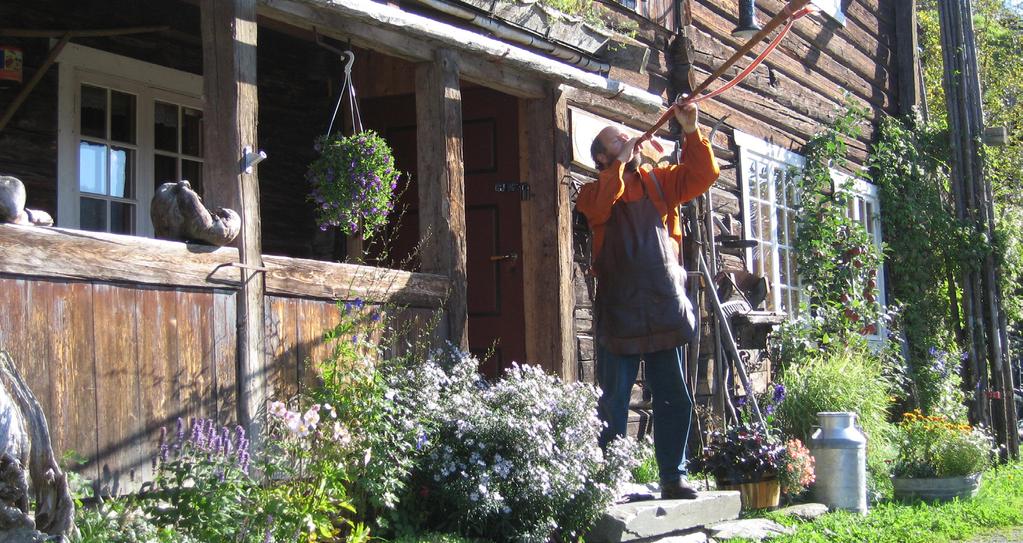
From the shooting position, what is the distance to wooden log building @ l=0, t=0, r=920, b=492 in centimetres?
412

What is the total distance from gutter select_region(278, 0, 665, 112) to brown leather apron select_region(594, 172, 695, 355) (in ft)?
3.72

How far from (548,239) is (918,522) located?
2.82 metres

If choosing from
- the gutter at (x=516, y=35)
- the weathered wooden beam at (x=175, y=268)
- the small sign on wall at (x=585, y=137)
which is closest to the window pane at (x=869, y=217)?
the small sign on wall at (x=585, y=137)

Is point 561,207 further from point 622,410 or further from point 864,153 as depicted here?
point 864,153

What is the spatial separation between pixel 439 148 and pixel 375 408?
5.46 feet

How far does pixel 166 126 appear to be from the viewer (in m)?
6.77

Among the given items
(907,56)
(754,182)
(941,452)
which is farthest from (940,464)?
(907,56)

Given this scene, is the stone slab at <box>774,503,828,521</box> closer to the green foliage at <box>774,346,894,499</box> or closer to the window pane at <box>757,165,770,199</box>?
the green foliage at <box>774,346,894,499</box>

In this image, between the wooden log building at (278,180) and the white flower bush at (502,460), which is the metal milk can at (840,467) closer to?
the wooden log building at (278,180)

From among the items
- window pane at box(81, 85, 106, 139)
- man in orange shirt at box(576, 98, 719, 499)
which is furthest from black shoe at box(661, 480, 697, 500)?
window pane at box(81, 85, 106, 139)

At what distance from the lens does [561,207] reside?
6.76 metres

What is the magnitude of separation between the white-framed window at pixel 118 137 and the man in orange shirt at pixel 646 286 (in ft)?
8.65

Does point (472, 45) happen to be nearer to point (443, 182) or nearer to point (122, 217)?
point (443, 182)

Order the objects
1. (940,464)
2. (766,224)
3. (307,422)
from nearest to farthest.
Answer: (307,422) < (940,464) < (766,224)
